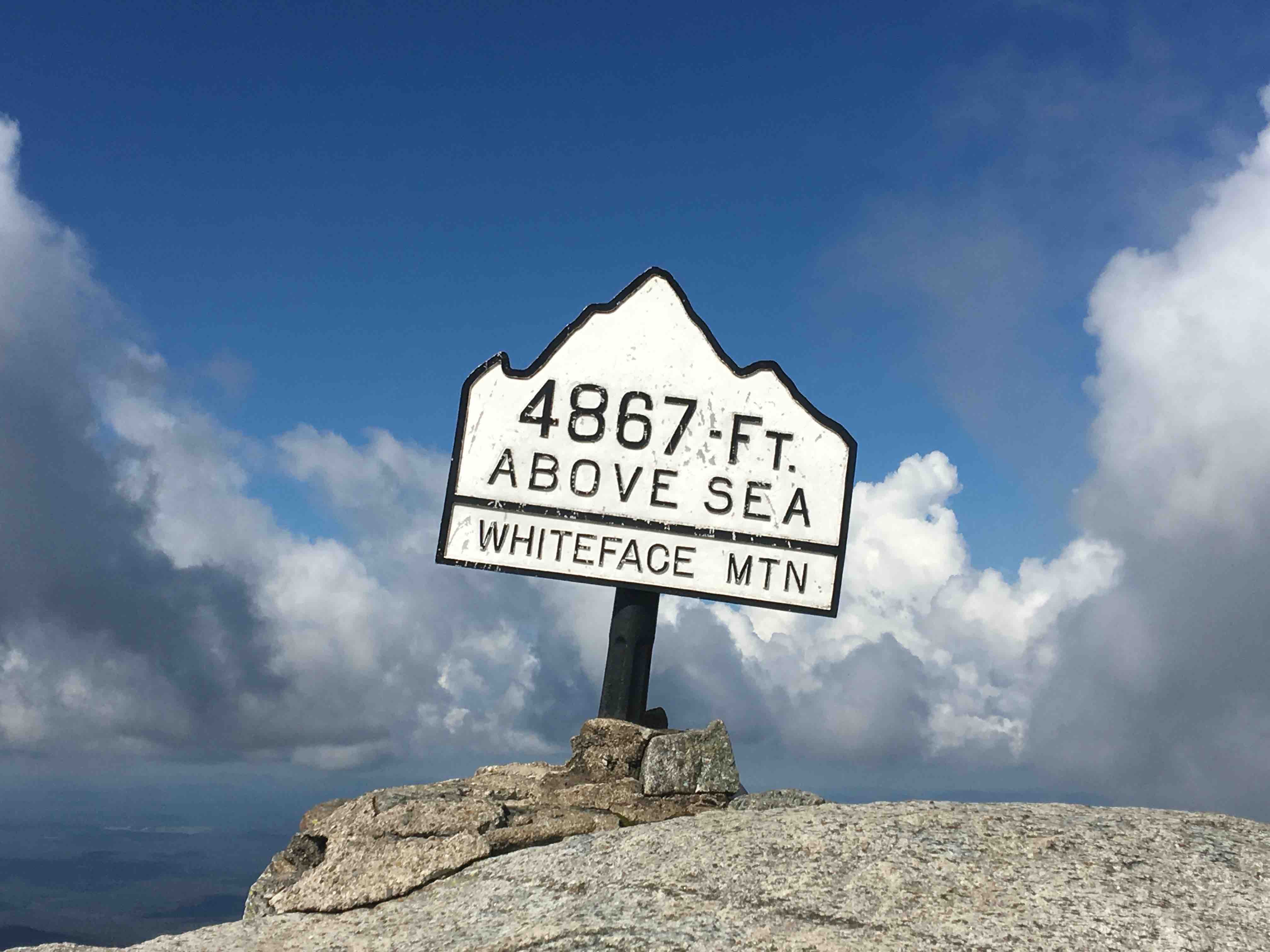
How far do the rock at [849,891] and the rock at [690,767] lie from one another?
112cm

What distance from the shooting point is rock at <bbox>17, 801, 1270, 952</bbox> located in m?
5.66

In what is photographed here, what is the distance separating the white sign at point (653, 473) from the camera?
394 inches

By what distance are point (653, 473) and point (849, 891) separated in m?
4.87

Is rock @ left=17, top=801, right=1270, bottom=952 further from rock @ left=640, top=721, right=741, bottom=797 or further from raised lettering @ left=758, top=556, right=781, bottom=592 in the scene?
raised lettering @ left=758, top=556, right=781, bottom=592

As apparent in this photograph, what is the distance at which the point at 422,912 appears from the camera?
675 cm

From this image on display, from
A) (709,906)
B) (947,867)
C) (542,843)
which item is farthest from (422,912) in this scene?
(947,867)

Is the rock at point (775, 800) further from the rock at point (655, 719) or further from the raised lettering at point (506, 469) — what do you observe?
the raised lettering at point (506, 469)

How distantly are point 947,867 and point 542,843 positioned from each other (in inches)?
121

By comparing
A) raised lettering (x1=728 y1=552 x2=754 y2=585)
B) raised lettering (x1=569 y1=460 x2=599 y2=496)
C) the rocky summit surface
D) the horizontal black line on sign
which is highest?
raised lettering (x1=569 y1=460 x2=599 y2=496)

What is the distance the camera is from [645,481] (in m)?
10.1

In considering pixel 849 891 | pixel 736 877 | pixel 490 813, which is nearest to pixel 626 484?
pixel 490 813

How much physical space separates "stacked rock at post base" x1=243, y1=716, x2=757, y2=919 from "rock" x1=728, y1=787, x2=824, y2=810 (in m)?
0.08

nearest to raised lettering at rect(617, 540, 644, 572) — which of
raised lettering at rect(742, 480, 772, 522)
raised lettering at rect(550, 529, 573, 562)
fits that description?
raised lettering at rect(550, 529, 573, 562)

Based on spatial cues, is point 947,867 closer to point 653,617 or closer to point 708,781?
point 708,781
